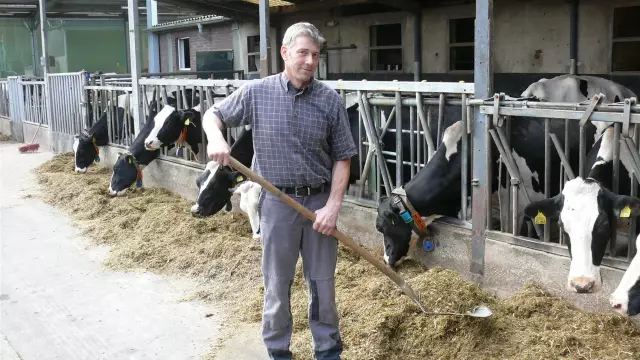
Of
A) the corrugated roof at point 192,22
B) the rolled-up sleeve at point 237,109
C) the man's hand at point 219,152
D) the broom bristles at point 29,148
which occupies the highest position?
the corrugated roof at point 192,22

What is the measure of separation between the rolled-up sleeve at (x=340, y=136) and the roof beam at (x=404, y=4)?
23.5 feet

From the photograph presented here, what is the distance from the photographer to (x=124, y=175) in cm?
883

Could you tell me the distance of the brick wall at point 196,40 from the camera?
54.0ft

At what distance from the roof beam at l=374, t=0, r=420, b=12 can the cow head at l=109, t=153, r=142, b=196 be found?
175 inches

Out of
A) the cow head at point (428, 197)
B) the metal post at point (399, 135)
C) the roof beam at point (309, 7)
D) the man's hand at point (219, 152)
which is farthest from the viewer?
the roof beam at point (309, 7)

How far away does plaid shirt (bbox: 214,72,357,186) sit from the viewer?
353 centimetres

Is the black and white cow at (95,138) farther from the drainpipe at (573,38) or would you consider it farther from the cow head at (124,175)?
the drainpipe at (573,38)

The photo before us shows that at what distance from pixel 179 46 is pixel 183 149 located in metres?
10.9

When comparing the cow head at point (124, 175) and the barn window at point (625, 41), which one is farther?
the cow head at point (124, 175)

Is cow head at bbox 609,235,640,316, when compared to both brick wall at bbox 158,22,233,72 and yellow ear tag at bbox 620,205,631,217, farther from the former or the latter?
brick wall at bbox 158,22,233,72

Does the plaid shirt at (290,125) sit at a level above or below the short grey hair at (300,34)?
below

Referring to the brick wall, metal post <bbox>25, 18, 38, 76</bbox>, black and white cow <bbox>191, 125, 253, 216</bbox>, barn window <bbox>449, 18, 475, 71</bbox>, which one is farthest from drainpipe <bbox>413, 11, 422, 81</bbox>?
metal post <bbox>25, 18, 38, 76</bbox>

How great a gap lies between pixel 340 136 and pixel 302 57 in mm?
480

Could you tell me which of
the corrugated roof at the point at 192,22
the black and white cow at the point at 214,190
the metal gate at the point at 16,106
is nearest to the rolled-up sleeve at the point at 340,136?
the black and white cow at the point at 214,190
